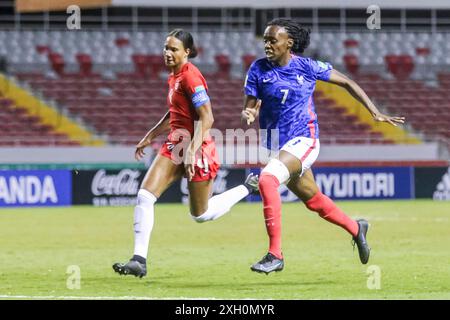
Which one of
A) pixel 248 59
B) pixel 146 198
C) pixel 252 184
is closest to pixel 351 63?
pixel 248 59

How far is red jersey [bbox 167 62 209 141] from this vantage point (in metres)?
10.6

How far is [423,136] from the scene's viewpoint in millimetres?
31703

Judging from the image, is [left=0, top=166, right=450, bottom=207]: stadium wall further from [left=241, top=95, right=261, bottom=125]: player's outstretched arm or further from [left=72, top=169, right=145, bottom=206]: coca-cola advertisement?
[left=241, top=95, right=261, bottom=125]: player's outstretched arm

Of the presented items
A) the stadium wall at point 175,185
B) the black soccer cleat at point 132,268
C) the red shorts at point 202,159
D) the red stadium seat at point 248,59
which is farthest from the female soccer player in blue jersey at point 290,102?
the red stadium seat at point 248,59

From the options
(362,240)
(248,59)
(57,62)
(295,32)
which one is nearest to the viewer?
(295,32)

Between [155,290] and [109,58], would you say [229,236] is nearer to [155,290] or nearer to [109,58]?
[155,290]

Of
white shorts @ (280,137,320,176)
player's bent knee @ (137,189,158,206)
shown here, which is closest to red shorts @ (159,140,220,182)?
player's bent knee @ (137,189,158,206)

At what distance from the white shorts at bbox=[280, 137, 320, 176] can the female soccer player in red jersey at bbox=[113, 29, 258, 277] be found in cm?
76

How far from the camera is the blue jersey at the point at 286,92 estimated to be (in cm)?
1109

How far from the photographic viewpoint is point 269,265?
1039 centimetres

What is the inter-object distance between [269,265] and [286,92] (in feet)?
5.90

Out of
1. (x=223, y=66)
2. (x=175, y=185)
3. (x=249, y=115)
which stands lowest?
(x=175, y=185)

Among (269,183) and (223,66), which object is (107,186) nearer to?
(223,66)

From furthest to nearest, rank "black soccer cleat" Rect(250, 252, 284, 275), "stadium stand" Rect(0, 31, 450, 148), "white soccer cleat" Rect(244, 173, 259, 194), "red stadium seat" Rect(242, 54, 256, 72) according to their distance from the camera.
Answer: "red stadium seat" Rect(242, 54, 256, 72)
"stadium stand" Rect(0, 31, 450, 148)
"white soccer cleat" Rect(244, 173, 259, 194)
"black soccer cleat" Rect(250, 252, 284, 275)
